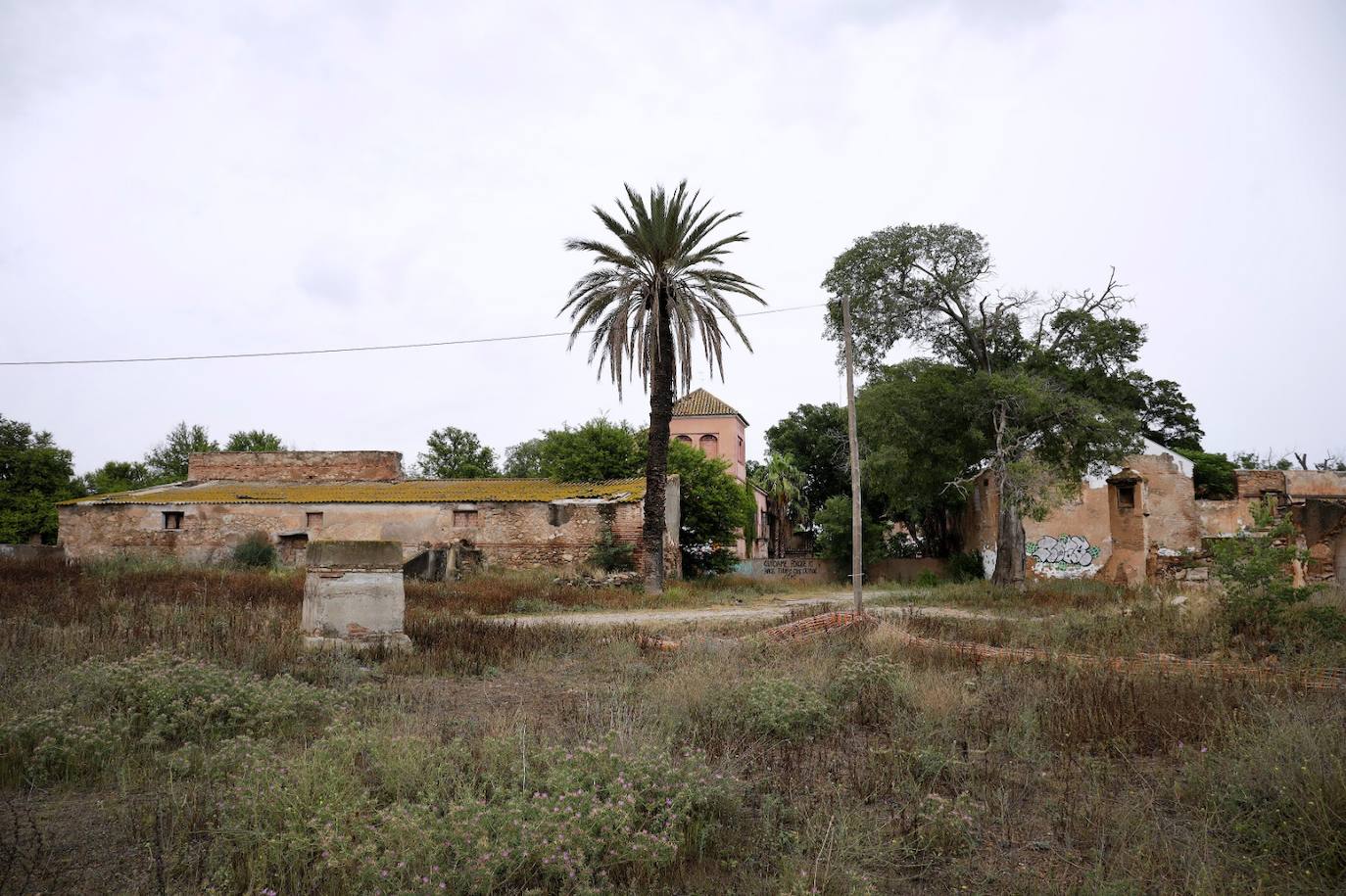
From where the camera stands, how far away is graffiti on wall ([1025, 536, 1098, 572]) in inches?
1008

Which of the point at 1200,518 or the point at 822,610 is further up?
the point at 1200,518

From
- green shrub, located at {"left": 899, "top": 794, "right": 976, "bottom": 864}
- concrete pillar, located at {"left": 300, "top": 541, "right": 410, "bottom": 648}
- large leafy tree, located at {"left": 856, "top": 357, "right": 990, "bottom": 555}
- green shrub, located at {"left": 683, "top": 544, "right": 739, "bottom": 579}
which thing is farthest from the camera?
green shrub, located at {"left": 683, "top": 544, "right": 739, "bottom": 579}

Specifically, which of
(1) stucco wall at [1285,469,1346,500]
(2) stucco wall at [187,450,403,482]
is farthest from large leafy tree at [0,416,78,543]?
(1) stucco wall at [1285,469,1346,500]

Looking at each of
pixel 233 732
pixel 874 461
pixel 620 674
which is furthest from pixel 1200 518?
pixel 233 732

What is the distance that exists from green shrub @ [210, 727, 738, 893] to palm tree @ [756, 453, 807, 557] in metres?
46.0

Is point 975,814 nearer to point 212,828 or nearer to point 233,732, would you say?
point 212,828

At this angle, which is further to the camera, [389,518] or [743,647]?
[389,518]

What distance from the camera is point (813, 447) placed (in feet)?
170

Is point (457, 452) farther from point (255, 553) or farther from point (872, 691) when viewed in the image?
point (872, 691)

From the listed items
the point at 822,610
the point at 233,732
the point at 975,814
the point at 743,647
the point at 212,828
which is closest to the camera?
the point at 212,828

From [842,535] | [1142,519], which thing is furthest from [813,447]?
[1142,519]

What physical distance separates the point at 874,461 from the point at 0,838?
2057 cm

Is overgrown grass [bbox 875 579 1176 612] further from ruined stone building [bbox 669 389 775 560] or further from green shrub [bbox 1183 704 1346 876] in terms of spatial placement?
ruined stone building [bbox 669 389 775 560]

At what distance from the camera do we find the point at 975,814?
4.77 meters
